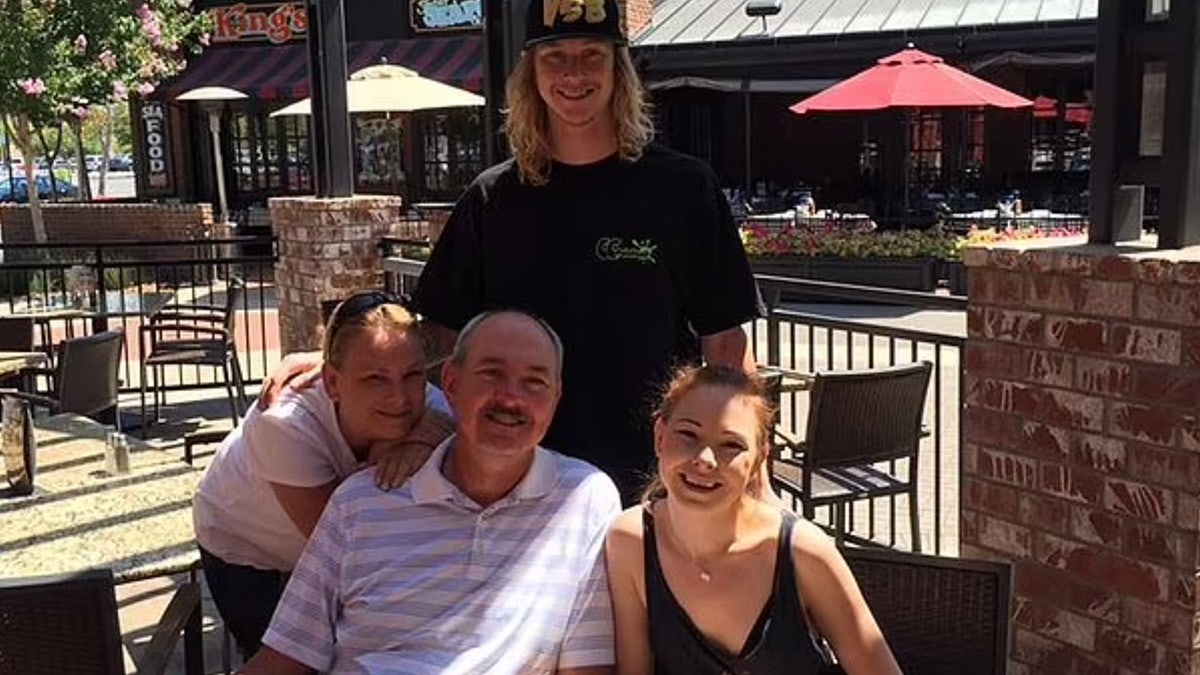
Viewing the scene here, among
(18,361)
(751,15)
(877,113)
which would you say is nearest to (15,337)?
(18,361)

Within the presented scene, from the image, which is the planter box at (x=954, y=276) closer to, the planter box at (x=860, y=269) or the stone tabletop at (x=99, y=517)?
the planter box at (x=860, y=269)

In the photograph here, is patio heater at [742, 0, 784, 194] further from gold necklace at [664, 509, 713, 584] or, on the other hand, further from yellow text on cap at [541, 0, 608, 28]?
gold necklace at [664, 509, 713, 584]

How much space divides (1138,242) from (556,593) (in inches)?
74.1

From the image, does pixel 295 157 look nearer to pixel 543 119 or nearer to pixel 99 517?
pixel 99 517

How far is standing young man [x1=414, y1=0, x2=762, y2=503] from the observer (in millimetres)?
2406

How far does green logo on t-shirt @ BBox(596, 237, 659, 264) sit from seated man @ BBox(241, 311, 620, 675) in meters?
0.28

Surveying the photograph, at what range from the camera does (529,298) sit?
8.09 feet

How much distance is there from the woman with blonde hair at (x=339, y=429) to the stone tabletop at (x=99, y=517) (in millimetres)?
435

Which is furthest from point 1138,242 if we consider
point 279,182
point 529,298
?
point 279,182

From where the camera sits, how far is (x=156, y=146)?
20.9m

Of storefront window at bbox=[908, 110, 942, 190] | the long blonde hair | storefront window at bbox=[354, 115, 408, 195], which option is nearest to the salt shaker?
the long blonde hair

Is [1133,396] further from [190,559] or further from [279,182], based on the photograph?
[279,182]

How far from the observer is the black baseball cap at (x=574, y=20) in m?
2.31

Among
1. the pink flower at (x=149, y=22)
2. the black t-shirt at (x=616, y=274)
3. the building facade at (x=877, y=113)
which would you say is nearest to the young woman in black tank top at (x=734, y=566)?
the black t-shirt at (x=616, y=274)
